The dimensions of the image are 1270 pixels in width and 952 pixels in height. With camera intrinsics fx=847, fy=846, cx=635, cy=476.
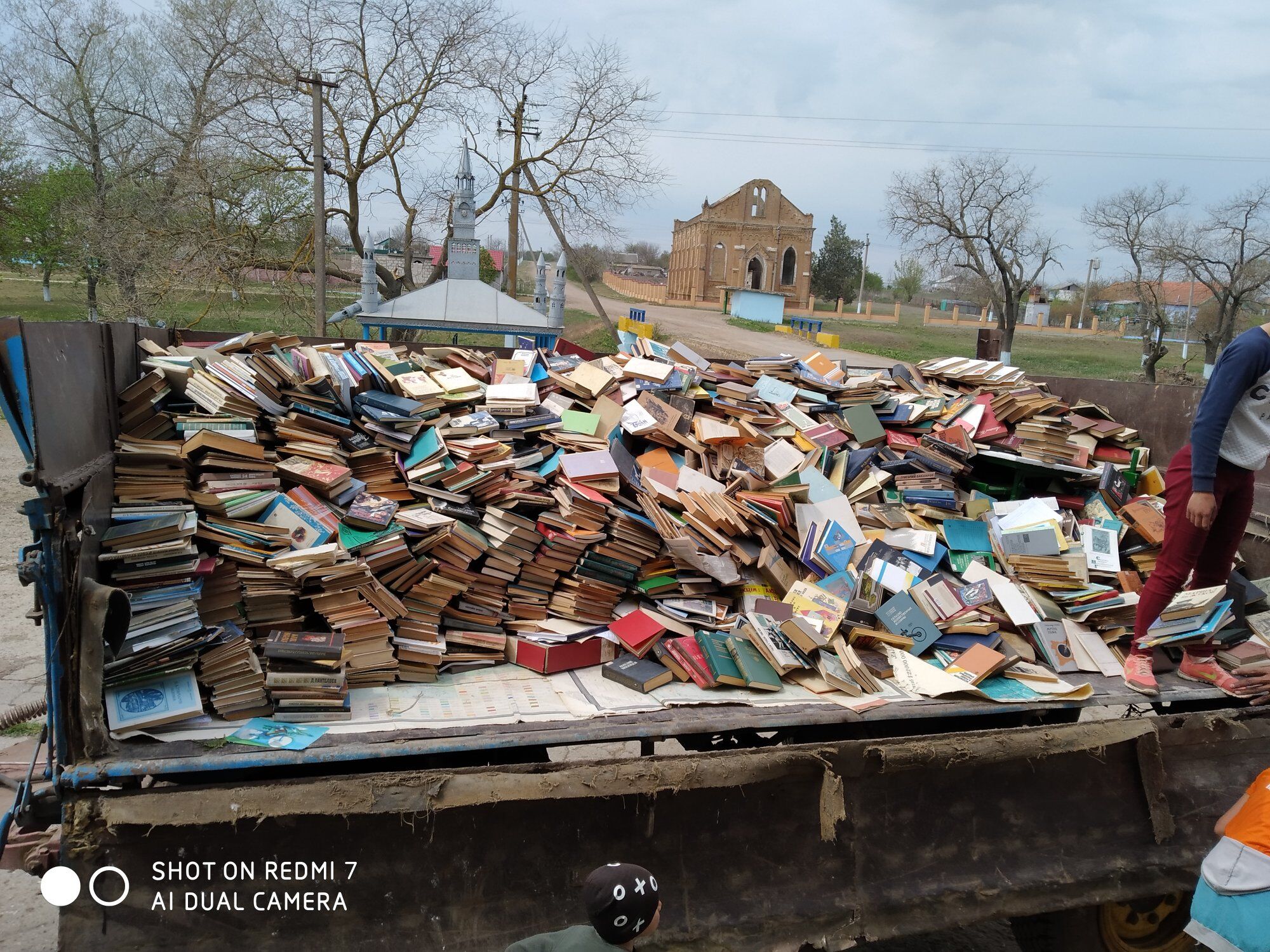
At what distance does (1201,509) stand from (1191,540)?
201 millimetres

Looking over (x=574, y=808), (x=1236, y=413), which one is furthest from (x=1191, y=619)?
(x=574, y=808)

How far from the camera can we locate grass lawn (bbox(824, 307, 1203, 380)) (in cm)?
3045

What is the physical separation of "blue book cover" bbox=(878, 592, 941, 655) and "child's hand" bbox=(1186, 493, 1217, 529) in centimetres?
112

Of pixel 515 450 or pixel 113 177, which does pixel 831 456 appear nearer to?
pixel 515 450

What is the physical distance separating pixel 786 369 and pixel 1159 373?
27702mm

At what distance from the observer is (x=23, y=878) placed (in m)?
3.54

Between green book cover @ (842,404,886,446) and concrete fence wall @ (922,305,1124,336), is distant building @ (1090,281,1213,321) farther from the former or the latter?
green book cover @ (842,404,886,446)

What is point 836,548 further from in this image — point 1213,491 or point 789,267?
point 789,267

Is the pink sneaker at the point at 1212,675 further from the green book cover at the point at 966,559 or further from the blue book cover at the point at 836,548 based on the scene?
the blue book cover at the point at 836,548

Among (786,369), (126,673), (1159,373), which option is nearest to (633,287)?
(1159,373)

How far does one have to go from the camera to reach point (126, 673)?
2529 mm

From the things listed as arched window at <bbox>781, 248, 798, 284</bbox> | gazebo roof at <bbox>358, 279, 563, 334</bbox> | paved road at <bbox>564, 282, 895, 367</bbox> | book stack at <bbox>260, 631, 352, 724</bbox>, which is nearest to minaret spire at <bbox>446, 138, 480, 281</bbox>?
gazebo roof at <bbox>358, 279, 563, 334</bbox>

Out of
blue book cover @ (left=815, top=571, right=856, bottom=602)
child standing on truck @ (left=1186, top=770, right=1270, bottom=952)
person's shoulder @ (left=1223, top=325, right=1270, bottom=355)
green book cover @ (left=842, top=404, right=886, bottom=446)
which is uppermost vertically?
person's shoulder @ (left=1223, top=325, right=1270, bottom=355)

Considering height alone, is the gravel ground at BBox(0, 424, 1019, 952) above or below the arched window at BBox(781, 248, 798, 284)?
below
